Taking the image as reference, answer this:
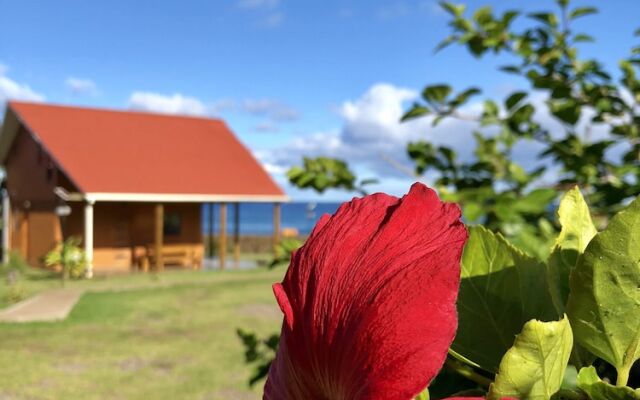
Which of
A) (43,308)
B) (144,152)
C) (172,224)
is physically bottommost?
(43,308)

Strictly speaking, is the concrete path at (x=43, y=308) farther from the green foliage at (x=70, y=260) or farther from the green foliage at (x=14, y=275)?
the green foliage at (x=70, y=260)

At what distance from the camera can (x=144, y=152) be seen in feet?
58.2

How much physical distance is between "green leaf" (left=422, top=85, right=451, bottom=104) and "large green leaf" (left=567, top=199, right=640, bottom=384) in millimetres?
1816

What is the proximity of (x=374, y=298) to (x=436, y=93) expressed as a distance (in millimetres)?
1937

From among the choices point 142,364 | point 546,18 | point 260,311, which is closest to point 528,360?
point 546,18

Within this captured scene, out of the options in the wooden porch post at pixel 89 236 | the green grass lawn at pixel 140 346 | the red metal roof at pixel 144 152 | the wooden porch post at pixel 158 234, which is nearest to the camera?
the green grass lawn at pixel 140 346

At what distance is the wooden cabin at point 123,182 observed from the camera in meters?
16.3

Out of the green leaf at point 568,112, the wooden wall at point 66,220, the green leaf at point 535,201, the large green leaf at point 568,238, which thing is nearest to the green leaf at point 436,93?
the green leaf at point 568,112

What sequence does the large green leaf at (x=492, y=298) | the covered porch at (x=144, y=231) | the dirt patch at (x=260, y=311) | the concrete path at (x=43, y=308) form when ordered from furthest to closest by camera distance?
the covered porch at (x=144, y=231) → the dirt patch at (x=260, y=311) → the concrete path at (x=43, y=308) → the large green leaf at (x=492, y=298)

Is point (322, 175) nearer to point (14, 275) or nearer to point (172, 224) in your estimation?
point (14, 275)

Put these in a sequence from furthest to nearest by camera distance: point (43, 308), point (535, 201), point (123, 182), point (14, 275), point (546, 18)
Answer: point (123, 182), point (14, 275), point (43, 308), point (546, 18), point (535, 201)

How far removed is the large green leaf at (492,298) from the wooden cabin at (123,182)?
1566cm

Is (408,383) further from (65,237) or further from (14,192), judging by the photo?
(14,192)

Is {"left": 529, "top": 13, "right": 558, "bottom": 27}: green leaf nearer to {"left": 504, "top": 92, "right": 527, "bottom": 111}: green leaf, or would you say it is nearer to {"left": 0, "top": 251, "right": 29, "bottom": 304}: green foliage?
{"left": 504, "top": 92, "right": 527, "bottom": 111}: green leaf
